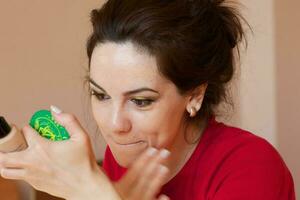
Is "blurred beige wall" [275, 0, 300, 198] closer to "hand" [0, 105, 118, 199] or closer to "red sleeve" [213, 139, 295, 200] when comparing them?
"red sleeve" [213, 139, 295, 200]

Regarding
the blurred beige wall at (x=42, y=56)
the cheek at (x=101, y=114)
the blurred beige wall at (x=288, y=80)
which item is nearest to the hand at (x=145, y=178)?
the cheek at (x=101, y=114)

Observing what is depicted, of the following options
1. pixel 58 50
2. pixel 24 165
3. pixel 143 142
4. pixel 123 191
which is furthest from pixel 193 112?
pixel 58 50

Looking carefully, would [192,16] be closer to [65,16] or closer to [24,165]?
[24,165]

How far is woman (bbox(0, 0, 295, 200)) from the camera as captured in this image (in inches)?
32.1

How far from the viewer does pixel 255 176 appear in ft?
2.80

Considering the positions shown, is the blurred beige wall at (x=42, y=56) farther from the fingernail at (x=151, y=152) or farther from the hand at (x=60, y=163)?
the hand at (x=60, y=163)

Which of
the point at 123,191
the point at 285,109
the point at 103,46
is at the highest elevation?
Result: the point at 103,46

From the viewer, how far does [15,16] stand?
164cm

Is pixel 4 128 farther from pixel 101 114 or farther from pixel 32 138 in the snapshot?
pixel 101 114

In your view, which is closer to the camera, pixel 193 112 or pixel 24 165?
pixel 24 165

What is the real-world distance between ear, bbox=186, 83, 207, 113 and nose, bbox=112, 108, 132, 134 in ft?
0.47

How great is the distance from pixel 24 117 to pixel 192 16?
3.24 feet

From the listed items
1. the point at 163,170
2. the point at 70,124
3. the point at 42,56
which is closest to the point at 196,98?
the point at 163,170

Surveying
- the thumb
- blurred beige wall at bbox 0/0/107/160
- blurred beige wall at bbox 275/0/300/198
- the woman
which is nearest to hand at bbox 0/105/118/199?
the thumb
